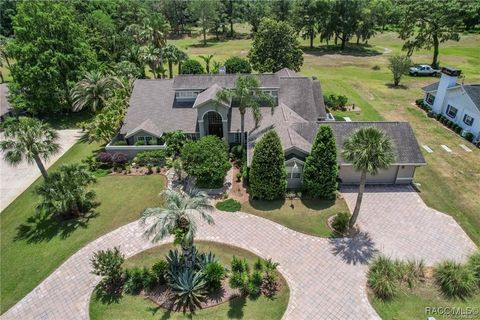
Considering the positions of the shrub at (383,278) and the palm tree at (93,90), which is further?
the palm tree at (93,90)

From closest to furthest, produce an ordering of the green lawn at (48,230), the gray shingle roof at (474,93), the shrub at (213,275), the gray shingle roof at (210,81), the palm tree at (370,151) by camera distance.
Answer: the shrub at (213,275)
the palm tree at (370,151)
the green lawn at (48,230)
the gray shingle roof at (474,93)
the gray shingle roof at (210,81)

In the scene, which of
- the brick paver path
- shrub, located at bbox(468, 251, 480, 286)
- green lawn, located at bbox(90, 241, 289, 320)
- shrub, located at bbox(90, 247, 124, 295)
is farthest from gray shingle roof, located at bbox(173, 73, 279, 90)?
shrub, located at bbox(468, 251, 480, 286)

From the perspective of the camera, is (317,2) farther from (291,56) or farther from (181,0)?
(181,0)

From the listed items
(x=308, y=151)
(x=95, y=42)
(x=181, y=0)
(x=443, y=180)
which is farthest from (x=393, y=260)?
(x=181, y=0)

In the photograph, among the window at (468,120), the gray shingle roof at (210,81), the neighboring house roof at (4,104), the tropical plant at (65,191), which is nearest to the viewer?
the tropical plant at (65,191)

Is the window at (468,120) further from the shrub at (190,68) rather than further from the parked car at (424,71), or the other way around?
the shrub at (190,68)

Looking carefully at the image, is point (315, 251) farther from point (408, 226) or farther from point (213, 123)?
point (213, 123)

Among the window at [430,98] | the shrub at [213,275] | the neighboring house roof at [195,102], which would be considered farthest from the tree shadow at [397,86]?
the shrub at [213,275]
